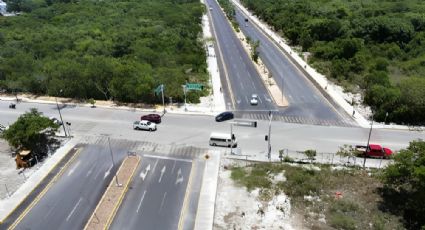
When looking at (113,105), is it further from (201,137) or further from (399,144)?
(399,144)

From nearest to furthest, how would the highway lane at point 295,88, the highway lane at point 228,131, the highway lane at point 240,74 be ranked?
1. the highway lane at point 228,131
2. the highway lane at point 295,88
3. the highway lane at point 240,74

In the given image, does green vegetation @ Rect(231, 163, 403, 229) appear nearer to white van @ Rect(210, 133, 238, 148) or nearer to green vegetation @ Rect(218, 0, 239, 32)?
white van @ Rect(210, 133, 238, 148)

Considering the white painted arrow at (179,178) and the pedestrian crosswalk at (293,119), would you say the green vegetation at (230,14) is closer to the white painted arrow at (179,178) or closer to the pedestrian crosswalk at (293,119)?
the pedestrian crosswalk at (293,119)

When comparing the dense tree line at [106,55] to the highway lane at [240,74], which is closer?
the highway lane at [240,74]

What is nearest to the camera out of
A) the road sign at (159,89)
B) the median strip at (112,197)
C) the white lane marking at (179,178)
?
the median strip at (112,197)

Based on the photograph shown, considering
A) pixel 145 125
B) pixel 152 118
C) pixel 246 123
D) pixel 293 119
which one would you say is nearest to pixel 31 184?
pixel 145 125

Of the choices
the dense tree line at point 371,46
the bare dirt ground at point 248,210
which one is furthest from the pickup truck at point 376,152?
the bare dirt ground at point 248,210
